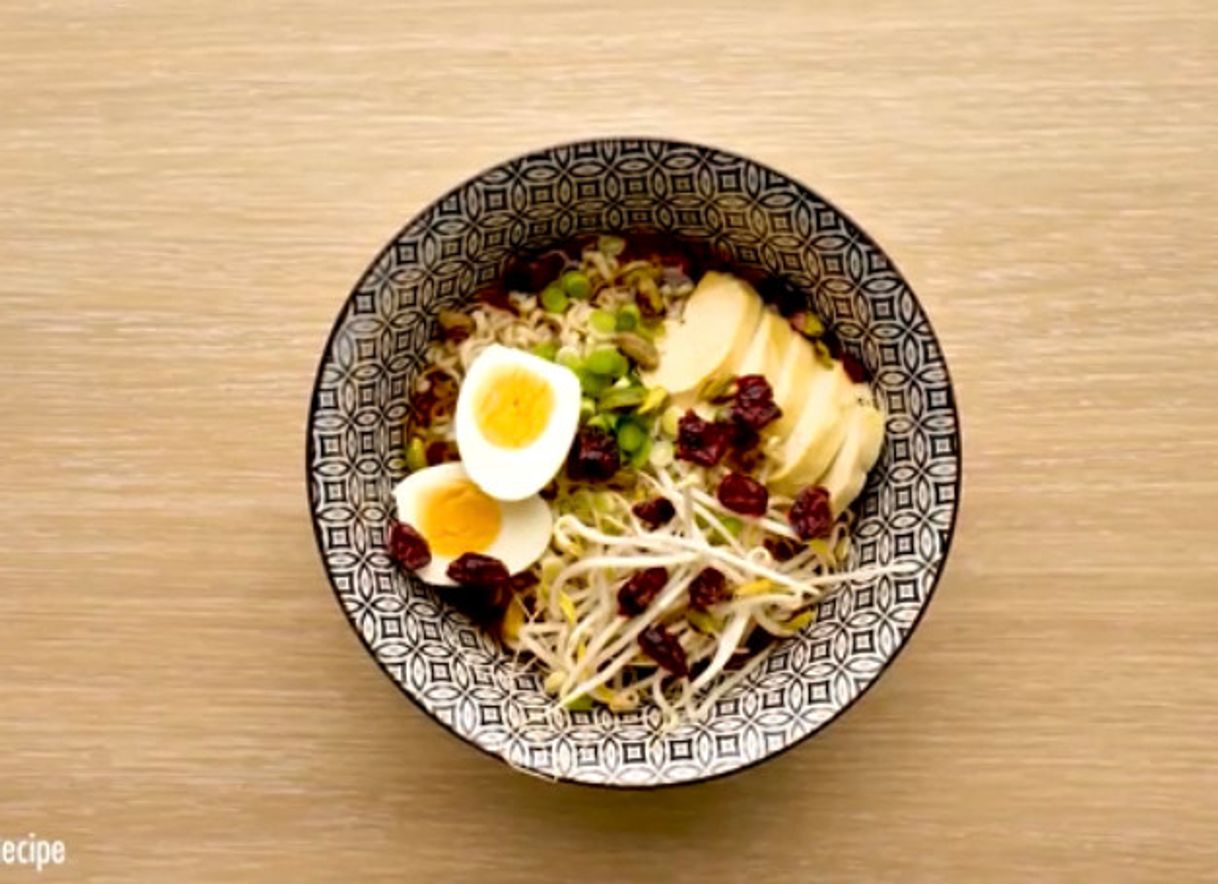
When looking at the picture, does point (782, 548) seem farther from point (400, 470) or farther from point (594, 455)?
point (400, 470)

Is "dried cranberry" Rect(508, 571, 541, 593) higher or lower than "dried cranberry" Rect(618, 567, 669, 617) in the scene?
higher

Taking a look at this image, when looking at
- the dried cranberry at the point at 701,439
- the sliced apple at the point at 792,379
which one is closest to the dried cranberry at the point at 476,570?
the dried cranberry at the point at 701,439

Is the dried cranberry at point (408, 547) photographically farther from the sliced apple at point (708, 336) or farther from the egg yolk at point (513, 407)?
the sliced apple at point (708, 336)

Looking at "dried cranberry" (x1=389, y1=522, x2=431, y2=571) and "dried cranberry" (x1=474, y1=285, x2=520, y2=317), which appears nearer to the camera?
"dried cranberry" (x1=389, y1=522, x2=431, y2=571)

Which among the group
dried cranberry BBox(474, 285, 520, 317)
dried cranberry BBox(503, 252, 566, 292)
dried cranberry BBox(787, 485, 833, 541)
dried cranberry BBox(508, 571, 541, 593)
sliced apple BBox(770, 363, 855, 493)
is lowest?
dried cranberry BBox(508, 571, 541, 593)

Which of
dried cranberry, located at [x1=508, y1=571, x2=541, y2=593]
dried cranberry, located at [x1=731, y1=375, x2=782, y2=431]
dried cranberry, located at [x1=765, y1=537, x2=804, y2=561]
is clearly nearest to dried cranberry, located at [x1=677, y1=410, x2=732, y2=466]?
dried cranberry, located at [x1=731, y1=375, x2=782, y2=431]

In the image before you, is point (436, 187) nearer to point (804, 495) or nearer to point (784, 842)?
point (804, 495)

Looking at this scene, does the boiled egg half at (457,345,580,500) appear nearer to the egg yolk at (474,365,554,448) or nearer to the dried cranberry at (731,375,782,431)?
the egg yolk at (474,365,554,448)
